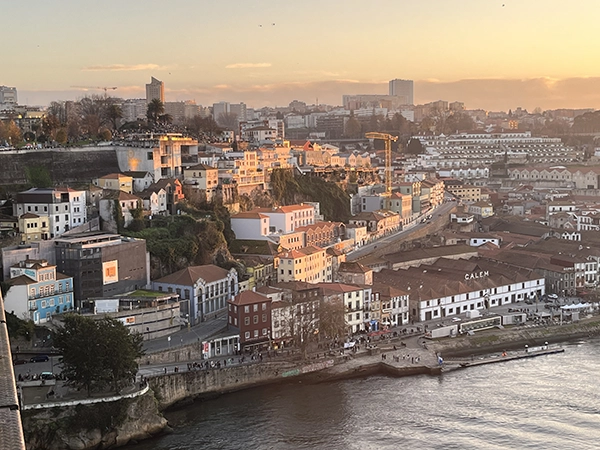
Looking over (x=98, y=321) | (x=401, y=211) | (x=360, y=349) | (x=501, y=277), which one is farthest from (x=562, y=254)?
(x=98, y=321)

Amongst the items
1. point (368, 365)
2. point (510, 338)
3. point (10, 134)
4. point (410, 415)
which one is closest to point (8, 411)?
point (410, 415)

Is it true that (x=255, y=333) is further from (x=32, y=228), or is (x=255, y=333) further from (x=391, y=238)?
(x=391, y=238)

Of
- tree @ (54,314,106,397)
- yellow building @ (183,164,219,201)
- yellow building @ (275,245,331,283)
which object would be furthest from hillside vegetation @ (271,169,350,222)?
tree @ (54,314,106,397)

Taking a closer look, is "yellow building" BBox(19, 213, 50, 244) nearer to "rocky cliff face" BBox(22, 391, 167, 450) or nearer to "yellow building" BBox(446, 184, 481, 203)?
"rocky cliff face" BBox(22, 391, 167, 450)

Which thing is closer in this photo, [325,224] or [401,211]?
[325,224]

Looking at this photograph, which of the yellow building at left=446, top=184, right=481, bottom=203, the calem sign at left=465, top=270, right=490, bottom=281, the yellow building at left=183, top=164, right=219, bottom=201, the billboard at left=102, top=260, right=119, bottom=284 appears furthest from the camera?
the yellow building at left=446, top=184, right=481, bottom=203

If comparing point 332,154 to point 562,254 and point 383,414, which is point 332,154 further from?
point 383,414
